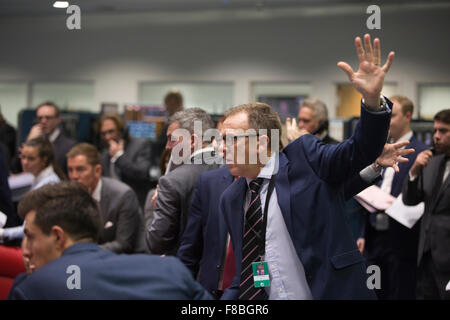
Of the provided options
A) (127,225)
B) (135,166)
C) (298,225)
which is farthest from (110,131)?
(298,225)

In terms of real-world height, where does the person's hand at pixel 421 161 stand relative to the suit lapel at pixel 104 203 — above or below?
above

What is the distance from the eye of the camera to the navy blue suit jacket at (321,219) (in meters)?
1.80

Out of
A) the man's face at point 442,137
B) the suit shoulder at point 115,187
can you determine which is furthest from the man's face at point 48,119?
the man's face at point 442,137

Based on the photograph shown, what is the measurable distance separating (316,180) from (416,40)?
723cm

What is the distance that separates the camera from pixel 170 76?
9445 millimetres

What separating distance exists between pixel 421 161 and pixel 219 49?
6.43 m

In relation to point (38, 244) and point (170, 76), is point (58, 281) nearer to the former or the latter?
point (38, 244)

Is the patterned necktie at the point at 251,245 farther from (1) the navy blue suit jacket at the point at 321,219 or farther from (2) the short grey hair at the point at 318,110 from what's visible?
(2) the short grey hair at the point at 318,110

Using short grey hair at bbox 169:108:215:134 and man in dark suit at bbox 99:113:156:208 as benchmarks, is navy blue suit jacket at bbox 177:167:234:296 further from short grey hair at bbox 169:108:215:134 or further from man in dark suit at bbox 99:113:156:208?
man in dark suit at bbox 99:113:156:208

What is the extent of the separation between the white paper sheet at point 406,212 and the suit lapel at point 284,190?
1.73 metres

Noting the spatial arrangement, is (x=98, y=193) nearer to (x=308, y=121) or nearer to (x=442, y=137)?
(x=308, y=121)

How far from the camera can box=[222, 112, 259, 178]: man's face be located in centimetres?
196
